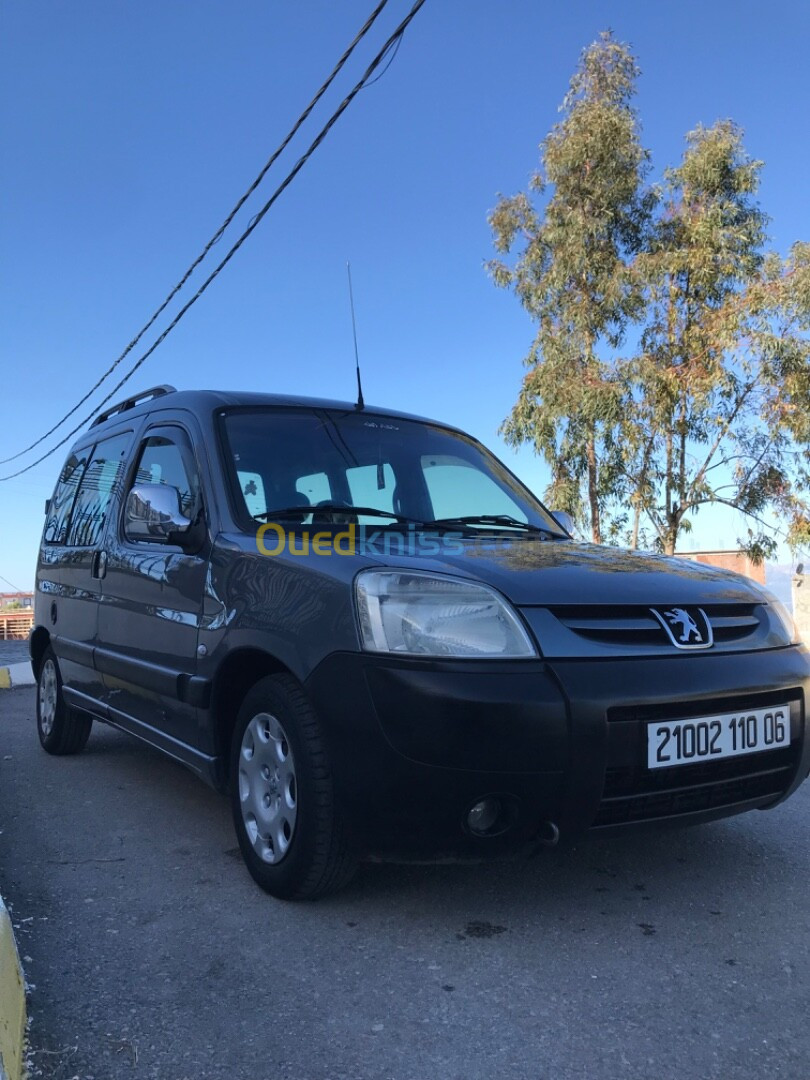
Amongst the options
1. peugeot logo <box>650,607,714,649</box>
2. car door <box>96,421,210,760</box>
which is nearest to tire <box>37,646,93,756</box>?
car door <box>96,421,210,760</box>

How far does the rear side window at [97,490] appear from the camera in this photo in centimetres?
420

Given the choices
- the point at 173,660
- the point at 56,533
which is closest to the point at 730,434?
the point at 56,533

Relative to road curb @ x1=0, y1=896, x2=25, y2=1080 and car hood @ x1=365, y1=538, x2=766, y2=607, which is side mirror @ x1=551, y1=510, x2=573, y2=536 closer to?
car hood @ x1=365, y1=538, x2=766, y2=607

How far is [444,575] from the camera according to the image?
2385mm

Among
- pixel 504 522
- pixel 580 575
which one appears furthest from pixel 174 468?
pixel 580 575

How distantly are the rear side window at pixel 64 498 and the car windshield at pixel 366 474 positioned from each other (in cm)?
191

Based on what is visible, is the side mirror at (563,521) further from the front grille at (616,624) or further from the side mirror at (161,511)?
the side mirror at (161,511)

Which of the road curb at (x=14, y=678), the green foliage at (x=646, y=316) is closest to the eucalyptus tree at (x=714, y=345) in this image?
the green foliage at (x=646, y=316)

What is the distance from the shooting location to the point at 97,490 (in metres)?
4.48

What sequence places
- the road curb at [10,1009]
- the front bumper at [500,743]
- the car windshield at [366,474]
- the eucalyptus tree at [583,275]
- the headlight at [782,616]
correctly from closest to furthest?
the road curb at [10,1009] → the front bumper at [500,743] → the headlight at [782,616] → the car windshield at [366,474] → the eucalyptus tree at [583,275]

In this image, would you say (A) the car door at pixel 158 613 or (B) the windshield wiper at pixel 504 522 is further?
(B) the windshield wiper at pixel 504 522

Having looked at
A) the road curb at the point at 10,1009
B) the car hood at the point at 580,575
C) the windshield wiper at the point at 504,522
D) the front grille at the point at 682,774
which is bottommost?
the road curb at the point at 10,1009

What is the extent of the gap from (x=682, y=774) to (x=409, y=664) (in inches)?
32.9

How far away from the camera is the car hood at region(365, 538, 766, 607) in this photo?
2.42 metres
